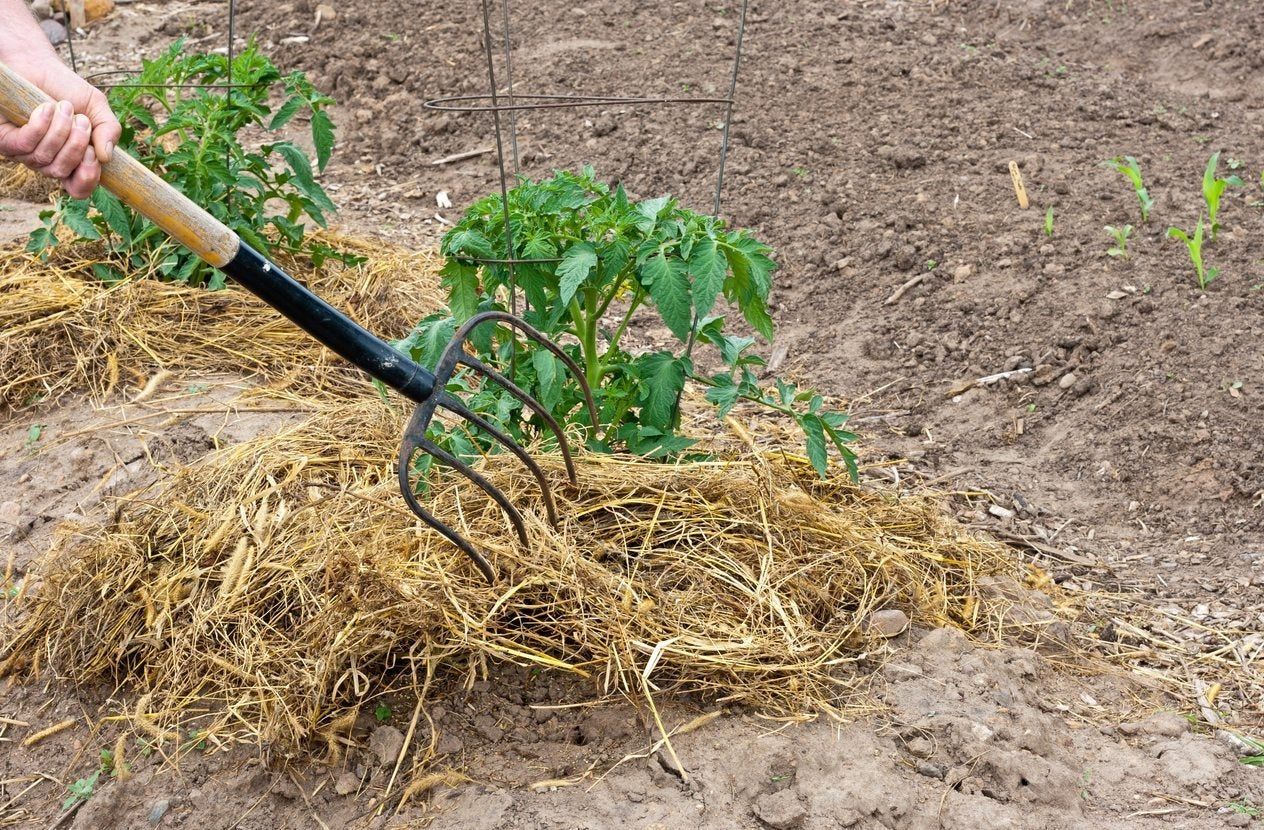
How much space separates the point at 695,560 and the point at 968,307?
195cm

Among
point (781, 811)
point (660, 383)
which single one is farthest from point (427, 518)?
point (781, 811)

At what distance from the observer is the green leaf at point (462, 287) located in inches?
102

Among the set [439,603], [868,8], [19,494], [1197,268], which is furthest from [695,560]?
[868,8]

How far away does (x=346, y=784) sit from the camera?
7.10 ft

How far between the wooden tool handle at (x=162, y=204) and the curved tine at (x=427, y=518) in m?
0.46

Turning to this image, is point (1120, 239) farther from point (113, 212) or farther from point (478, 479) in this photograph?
point (113, 212)

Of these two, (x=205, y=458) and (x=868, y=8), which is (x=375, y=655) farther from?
(x=868, y=8)

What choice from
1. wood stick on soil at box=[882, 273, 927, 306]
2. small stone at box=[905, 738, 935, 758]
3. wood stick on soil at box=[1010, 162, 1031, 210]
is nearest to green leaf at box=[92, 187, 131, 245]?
wood stick on soil at box=[882, 273, 927, 306]

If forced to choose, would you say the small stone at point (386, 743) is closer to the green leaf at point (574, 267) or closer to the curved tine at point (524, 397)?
the curved tine at point (524, 397)

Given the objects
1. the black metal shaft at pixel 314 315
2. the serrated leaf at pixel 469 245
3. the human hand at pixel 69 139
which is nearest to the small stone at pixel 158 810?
the black metal shaft at pixel 314 315

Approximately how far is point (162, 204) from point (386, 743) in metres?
1.09

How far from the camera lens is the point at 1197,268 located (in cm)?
377

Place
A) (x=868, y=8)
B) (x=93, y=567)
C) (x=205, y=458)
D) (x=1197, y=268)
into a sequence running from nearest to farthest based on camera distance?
1. (x=93, y=567)
2. (x=205, y=458)
3. (x=1197, y=268)
4. (x=868, y=8)

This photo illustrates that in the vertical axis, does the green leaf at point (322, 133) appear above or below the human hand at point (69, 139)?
below
